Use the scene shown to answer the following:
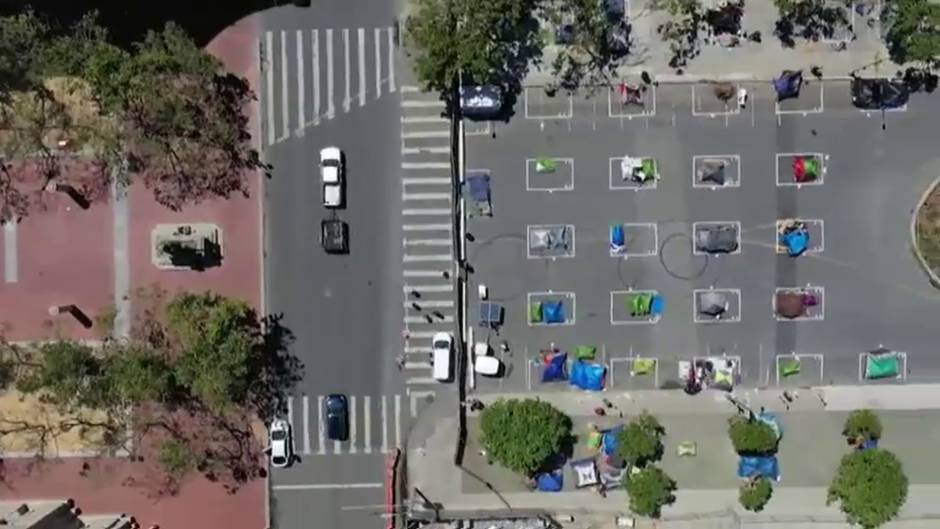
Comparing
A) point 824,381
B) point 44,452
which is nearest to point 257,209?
point 44,452

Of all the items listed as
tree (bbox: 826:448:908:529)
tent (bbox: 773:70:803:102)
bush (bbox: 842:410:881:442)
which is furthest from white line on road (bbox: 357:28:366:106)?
tree (bbox: 826:448:908:529)

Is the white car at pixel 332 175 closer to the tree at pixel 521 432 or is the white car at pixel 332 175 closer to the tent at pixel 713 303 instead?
the tree at pixel 521 432

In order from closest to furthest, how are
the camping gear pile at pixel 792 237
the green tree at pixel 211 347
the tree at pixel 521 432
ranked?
1. the green tree at pixel 211 347
2. the tree at pixel 521 432
3. the camping gear pile at pixel 792 237

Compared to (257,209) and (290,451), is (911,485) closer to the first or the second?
(290,451)

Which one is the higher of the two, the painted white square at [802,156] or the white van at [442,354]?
the painted white square at [802,156]

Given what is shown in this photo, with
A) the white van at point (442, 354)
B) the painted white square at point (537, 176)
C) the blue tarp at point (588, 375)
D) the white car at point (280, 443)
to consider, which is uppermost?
the painted white square at point (537, 176)

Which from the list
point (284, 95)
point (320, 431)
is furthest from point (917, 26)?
point (320, 431)

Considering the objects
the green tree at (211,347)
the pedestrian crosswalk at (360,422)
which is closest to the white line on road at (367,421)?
the pedestrian crosswalk at (360,422)
